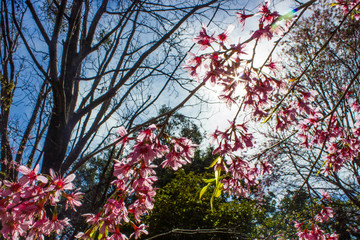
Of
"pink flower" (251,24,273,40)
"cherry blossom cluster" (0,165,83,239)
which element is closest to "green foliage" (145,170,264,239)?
"cherry blossom cluster" (0,165,83,239)

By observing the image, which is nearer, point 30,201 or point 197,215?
point 30,201

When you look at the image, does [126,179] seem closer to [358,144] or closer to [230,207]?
[358,144]

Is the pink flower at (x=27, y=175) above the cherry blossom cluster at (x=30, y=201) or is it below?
above

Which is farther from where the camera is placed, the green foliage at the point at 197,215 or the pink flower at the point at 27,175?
the green foliage at the point at 197,215

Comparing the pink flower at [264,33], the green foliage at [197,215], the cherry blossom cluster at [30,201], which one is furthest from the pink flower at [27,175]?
the green foliage at [197,215]

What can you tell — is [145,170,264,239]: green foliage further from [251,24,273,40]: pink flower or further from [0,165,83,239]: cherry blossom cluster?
[251,24,273,40]: pink flower

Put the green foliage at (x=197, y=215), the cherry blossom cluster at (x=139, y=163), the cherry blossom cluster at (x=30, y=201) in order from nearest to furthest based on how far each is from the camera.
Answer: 1. the cherry blossom cluster at (x=139, y=163)
2. the cherry blossom cluster at (x=30, y=201)
3. the green foliage at (x=197, y=215)

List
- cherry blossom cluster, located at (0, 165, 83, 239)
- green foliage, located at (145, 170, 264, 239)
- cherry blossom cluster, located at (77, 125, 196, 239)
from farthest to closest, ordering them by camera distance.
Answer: green foliage, located at (145, 170, 264, 239), cherry blossom cluster, located at (0, 165, 83, 239), cherry blossom cluster, located at (77, 125, 196, 239)

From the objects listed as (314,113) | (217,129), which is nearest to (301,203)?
(314,113)

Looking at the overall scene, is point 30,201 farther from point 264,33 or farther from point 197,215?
point 197,215

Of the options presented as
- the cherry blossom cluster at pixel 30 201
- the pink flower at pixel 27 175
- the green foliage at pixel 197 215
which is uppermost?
the green foliage at pixel 197 215

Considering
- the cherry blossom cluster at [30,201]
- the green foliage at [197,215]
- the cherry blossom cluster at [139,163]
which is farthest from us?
the green foliage at [197,215]

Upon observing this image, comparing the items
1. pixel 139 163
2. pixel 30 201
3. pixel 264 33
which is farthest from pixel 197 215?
pixel 264 33

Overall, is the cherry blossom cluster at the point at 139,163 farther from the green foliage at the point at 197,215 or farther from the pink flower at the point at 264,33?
the green foliage at the point at 197,215
